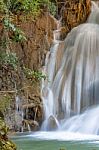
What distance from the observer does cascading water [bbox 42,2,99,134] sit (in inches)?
582

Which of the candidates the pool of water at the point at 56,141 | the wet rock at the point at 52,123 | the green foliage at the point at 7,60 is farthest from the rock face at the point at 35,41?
the green foliage at the point at 7,60

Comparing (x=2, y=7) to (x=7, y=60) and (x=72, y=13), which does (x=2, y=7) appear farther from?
Answer: (x=72, y=13)

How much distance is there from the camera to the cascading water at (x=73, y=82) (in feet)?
48.5

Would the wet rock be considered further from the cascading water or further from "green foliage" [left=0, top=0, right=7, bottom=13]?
"green foliage" [left=0, top=0, right=7, bottom=13]

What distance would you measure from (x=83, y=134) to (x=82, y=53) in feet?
15.1

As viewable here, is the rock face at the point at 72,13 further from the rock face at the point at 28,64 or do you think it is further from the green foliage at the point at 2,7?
the green foliage at the point at 2,7

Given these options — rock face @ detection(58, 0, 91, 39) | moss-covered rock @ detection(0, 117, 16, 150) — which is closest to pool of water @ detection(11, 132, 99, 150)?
moss-covered rock @ detection(0, 117, 16, 150)

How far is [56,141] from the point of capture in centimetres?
1142

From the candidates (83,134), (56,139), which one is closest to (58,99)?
(83,134)

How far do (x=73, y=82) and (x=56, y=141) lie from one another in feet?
16.3

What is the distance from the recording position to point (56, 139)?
11.9 meters

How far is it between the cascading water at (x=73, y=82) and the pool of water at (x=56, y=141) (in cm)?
105

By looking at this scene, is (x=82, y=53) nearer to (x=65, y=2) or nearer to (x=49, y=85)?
(x=49, y=85)

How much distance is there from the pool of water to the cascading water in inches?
41.2
